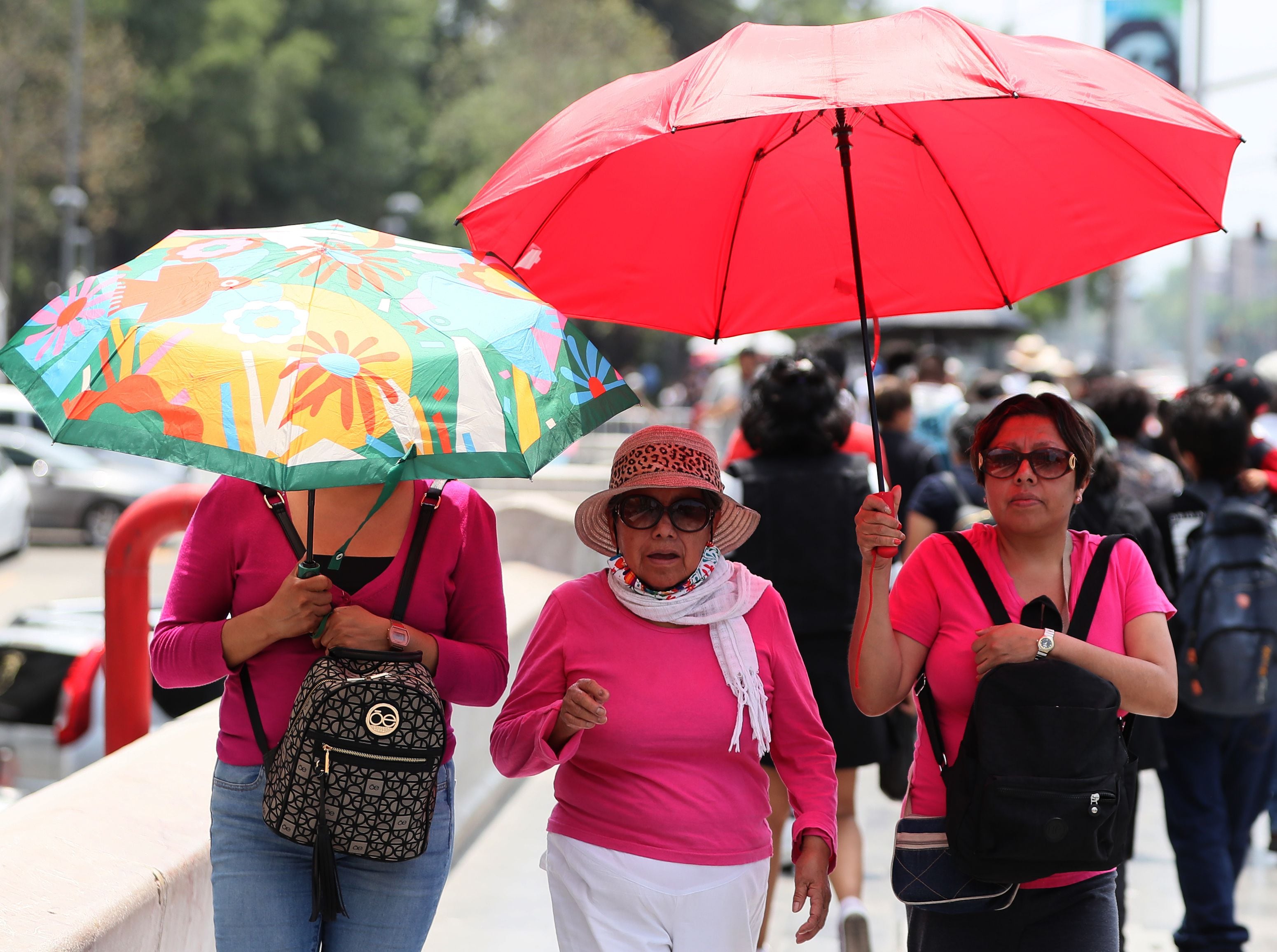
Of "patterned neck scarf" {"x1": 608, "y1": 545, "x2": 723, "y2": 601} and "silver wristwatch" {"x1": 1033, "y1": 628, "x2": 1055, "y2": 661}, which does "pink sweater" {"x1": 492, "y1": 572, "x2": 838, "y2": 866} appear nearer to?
"patterned neck scarf" {"x1": 608, "y1": 545, "x2": 723, "y2": 601}

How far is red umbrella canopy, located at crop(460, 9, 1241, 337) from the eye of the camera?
9.21 ft

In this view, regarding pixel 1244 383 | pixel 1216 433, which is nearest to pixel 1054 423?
pixel 1216 433

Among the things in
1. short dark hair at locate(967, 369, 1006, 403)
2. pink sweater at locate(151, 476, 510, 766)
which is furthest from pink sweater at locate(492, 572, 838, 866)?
short dark hair at locate(967, 369, 1006, 403)

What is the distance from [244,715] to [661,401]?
45.4m

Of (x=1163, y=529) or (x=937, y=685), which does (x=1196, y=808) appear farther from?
(x=937, y=685)

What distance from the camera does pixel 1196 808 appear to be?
189 inches

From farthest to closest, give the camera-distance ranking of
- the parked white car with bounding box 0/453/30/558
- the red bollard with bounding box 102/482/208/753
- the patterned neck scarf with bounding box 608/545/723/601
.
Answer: the parked white car with bounding box 0/453/30/558 → the red bollard with bounding box 102/482/208/753 → the patterned neck scarf with bounding box 608/545/723/601

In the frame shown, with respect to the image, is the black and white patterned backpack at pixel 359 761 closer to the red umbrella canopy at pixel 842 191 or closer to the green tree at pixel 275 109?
the red umbrella canopy at pixel 842 191

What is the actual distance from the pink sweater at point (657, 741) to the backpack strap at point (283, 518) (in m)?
0.51

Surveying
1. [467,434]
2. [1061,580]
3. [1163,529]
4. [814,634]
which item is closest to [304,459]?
[467,434]

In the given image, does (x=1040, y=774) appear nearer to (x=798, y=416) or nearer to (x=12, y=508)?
(x=798, y=416)

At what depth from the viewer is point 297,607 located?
8.83ft

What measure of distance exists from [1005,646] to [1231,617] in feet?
7.01

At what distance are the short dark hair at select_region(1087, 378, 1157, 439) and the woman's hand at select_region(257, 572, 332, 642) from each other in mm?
3735
